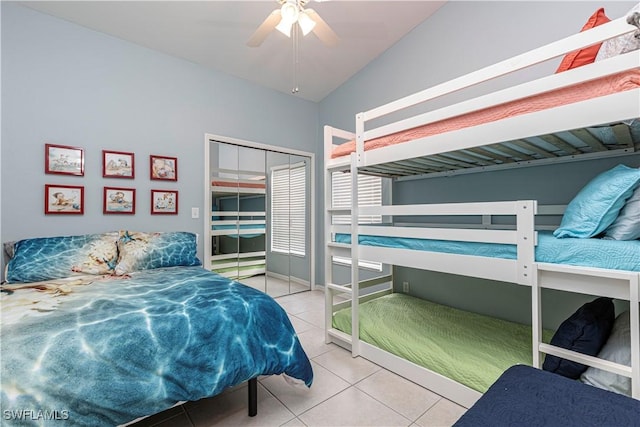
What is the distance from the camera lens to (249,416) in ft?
5.28

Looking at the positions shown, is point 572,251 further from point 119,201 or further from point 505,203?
point 119,201

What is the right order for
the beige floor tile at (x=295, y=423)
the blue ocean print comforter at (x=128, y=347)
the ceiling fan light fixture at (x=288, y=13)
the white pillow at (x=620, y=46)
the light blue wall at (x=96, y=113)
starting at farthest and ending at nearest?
the light blue wall at (x=96, y=113), the ceiling fan light fixture at (x=288, y=13), the beige floor tile at (x=295, y=423), the white pillow at (x=620, y=46), the blue ocean print comforter at (x=128, y=347)

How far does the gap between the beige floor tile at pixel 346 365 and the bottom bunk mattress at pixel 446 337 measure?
0.53ft

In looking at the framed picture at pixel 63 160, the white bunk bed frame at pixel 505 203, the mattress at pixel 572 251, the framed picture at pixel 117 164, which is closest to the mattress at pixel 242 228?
the framed picture at pixel 117 164

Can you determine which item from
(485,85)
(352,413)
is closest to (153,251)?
(352,413)

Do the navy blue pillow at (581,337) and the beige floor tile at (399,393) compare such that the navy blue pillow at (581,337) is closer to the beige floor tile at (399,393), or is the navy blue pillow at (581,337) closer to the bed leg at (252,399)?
the beige floor tile at (399,393)

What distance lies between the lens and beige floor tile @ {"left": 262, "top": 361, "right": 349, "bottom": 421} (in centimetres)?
171

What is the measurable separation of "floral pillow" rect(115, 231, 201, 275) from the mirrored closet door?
62 centimetres

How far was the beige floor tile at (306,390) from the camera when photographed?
171 centimetres

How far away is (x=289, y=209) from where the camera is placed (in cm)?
407

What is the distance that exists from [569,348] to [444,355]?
66 cm

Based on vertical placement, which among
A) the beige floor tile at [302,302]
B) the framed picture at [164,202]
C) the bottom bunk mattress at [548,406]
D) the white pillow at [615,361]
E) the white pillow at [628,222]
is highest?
the framed picture at [164,202]

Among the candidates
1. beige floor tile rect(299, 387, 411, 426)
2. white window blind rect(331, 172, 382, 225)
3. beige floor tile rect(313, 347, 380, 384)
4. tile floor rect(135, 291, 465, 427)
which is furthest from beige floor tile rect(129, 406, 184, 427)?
white window blind rect(331, 172, 382, 225)

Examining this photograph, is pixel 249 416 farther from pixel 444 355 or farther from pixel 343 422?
pixel 444 355
